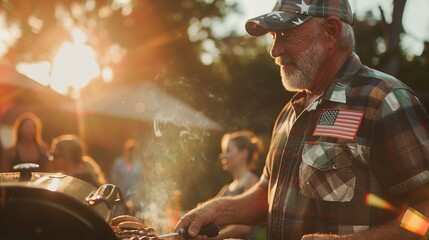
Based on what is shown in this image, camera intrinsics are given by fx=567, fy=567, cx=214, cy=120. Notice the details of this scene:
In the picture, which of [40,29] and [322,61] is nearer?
[322,61]

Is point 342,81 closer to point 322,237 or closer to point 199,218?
point 322,237

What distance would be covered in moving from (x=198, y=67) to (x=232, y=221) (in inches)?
278

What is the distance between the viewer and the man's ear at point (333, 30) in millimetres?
2553

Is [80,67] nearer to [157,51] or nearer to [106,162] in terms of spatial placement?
[157,51]

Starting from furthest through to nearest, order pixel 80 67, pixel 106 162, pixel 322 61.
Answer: pixel 80 67, pixel 106 162, pixel 322 61

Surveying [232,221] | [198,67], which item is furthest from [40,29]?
[232,221]

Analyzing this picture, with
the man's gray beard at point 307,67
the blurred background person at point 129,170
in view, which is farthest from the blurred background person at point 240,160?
the man's gray beard at point 307,67

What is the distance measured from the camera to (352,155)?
2273 millimetres

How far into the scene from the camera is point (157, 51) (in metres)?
18.6

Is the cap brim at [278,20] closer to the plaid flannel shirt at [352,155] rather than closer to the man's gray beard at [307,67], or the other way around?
the man's gray beard at [307,67]

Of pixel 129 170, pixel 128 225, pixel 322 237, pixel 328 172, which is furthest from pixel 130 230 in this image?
pixel 129 170

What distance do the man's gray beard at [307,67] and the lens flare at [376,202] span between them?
0.61 m

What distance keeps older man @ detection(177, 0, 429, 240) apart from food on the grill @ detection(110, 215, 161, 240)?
1.35 ft

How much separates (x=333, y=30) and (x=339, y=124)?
1.59ft
